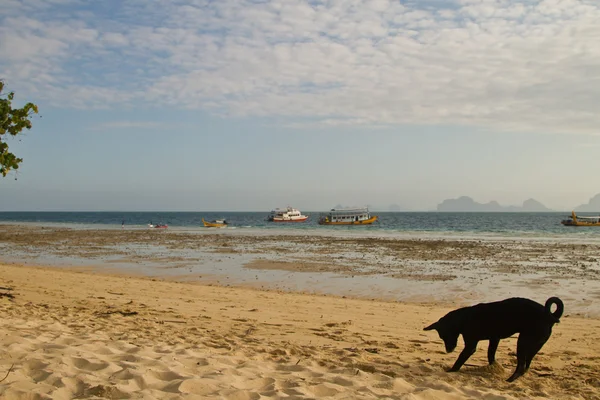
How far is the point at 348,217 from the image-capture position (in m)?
83.0

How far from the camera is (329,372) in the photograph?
5.95 meters

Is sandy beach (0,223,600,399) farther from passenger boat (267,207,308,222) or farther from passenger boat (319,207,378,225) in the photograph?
passenger boat (267,207,308,222)

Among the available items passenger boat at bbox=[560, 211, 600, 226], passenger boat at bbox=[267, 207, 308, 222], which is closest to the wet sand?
passenger boat at bbox=[560, 211, 600, 226]

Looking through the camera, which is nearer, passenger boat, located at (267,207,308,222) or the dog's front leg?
the dog's front leg

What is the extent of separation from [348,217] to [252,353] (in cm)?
7667

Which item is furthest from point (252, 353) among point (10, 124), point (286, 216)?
point (286, 216)

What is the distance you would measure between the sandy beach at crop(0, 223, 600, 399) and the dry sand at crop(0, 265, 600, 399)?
0.02 metres

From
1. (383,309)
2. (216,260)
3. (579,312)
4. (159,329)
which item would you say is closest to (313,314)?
(383,309)

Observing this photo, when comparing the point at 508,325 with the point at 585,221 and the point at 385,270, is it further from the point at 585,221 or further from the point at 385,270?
the point at 585,221

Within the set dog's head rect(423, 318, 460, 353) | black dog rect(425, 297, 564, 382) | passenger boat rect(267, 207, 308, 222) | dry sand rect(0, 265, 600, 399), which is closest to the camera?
dry sand rect(0, 265, 600, 399)

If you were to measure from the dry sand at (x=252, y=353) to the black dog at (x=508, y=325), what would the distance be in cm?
35

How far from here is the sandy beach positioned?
5113 mm

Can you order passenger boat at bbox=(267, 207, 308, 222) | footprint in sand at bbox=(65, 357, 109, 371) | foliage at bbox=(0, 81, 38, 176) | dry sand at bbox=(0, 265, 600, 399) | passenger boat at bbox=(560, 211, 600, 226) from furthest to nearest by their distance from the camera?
passenger boat at bbox=(267, 207, 308, 222)
passenger boat at bbox=(560, 211, 600, 226)
foliage at bbox=(0, 81, 38, 176)
footprint in sand at bbox=(65, 357, 109, 371)
dry sand at bbox=(0, 265, 600, 399)

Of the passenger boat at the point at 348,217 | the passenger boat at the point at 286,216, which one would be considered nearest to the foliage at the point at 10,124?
the passenger boat at the point at 348,217
